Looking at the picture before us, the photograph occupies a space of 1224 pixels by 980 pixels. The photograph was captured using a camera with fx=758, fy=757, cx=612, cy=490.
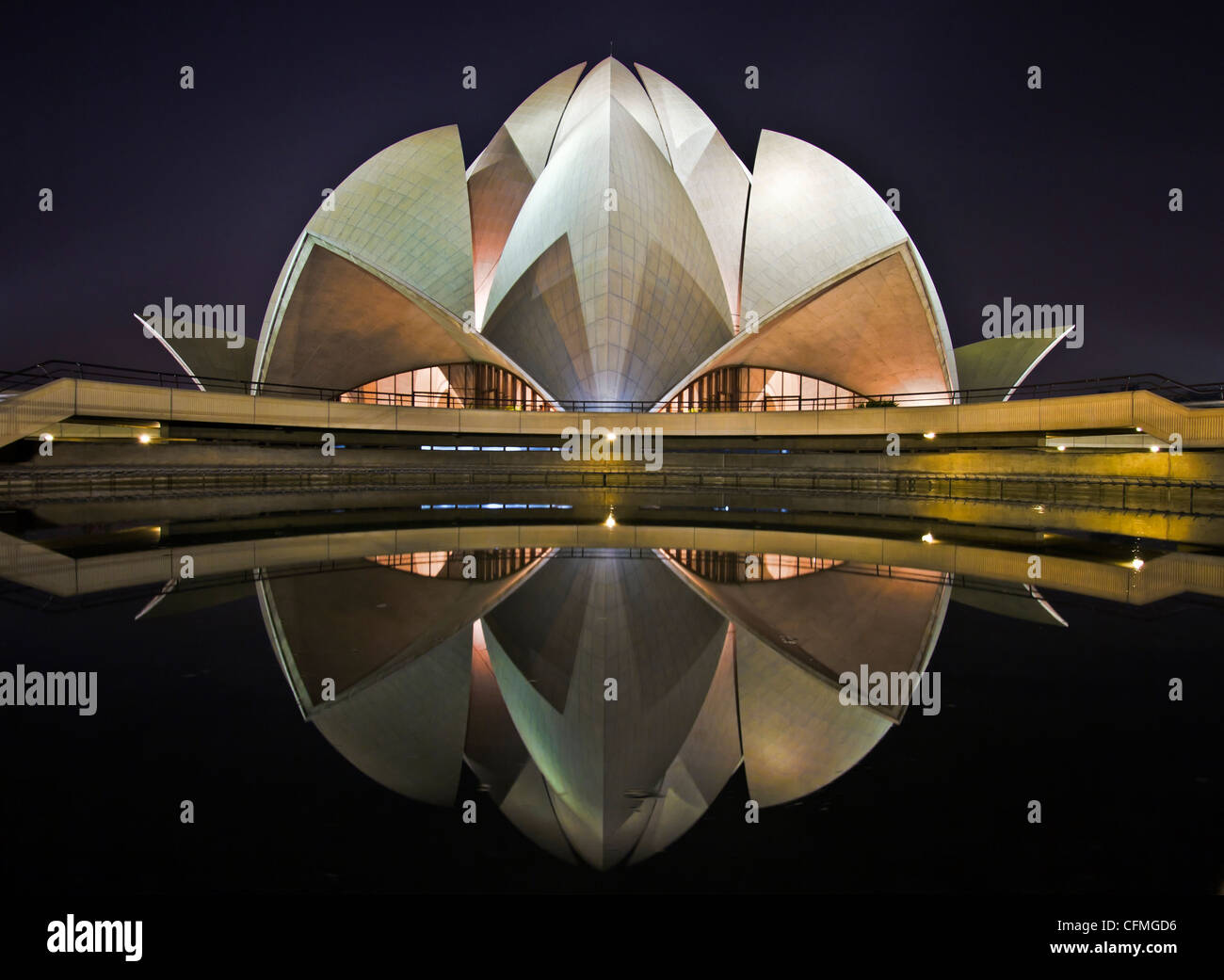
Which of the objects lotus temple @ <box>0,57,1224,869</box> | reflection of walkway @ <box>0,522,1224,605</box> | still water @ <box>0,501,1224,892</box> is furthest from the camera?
reflection of walkway @ <box>0,522,1224,605</box>

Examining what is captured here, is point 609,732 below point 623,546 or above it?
below

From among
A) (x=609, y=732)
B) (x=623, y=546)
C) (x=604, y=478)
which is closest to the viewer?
(x=609, y=732)

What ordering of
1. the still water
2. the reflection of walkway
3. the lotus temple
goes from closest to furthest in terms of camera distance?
1. the still water
2. the lotus temple
3. the reflection of walkway

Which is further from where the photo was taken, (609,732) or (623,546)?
(623,546)

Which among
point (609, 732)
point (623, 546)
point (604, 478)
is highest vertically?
point (604, 478)

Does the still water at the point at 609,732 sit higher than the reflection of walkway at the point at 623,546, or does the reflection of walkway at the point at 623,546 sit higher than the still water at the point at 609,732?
the reflection of walkway at the point at 623,546

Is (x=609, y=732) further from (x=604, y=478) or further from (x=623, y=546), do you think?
(x=604, y=478)

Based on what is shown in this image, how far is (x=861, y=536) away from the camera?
1141cm

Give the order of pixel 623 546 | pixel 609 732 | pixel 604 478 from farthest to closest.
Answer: pixel 604 478 → pixel 623 546 → pixel 609 732

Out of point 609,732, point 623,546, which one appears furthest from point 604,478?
point 609,732

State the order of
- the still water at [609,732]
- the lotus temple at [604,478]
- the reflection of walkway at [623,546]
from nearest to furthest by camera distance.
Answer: the still water at [609,732], the lotus temple at [604,478], the reflection of walkway at [623,546]

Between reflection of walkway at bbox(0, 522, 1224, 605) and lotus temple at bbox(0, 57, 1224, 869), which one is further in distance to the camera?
reflection of walkway at bbox(0, 522, 1224, 605)

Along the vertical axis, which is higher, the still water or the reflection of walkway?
the reflection of walkway
